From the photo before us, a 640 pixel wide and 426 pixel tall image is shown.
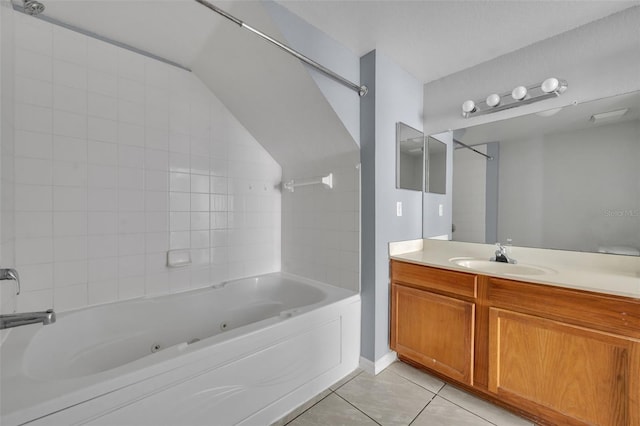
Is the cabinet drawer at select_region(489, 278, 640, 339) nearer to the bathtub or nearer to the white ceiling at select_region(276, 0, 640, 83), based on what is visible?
the bathtub

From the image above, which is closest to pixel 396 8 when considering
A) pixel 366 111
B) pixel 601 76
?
pixel 366 111

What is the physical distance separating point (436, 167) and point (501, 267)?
3.08ft

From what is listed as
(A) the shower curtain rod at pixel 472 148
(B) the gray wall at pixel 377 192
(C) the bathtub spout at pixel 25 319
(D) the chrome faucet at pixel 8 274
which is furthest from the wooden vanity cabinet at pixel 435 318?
→ (D) the chrome faucet at pixel 8 274

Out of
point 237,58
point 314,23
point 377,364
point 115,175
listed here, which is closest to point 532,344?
point 377,364

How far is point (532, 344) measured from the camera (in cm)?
131

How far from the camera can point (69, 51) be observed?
1.51 metres

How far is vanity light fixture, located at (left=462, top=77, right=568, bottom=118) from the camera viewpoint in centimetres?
156

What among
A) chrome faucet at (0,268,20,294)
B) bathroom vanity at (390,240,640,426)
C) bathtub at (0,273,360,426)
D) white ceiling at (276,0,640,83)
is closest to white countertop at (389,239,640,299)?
bathroom vanity at (390,240,640,426)

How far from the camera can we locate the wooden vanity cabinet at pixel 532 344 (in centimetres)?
110

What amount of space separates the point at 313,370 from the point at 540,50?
2530 mm

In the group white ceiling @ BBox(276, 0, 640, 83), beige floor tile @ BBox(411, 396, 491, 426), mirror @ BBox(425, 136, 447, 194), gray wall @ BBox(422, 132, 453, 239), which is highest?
white ceiling @ BBox(276, 0, 640, 83)

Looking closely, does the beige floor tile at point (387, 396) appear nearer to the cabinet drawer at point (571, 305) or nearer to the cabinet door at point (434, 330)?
the cabinet door at point (434, 330)

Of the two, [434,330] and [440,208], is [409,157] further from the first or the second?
[434,330]

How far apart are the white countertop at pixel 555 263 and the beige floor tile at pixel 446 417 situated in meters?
0.79
